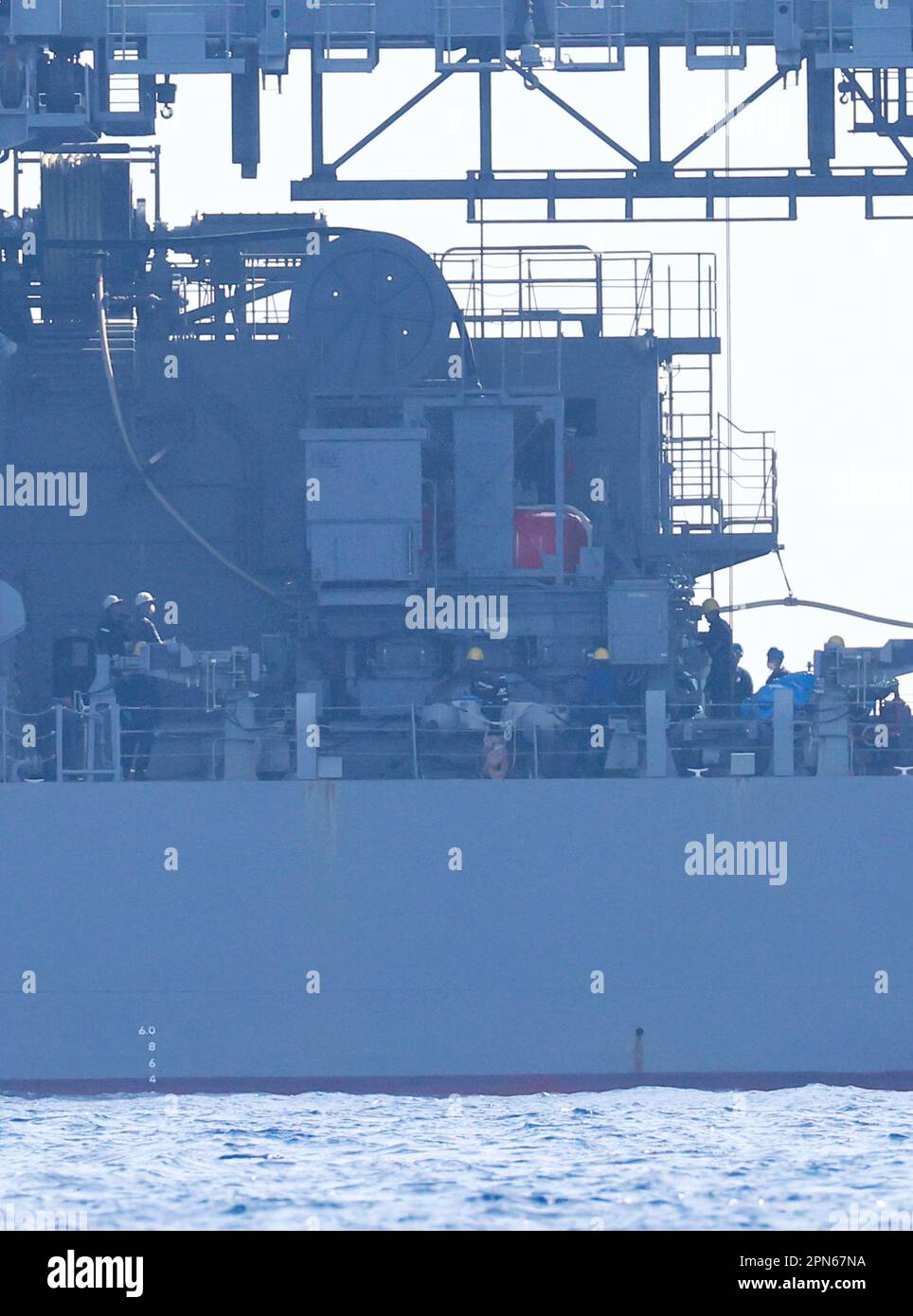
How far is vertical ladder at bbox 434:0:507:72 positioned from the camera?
2297cm

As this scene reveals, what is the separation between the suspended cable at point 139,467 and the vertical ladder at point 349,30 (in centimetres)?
277

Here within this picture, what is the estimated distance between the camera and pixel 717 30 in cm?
2316

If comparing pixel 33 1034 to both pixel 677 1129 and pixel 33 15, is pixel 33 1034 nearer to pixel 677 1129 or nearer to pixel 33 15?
pixel 677 1129

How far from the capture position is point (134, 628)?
22719mm

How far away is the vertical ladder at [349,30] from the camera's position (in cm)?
2303

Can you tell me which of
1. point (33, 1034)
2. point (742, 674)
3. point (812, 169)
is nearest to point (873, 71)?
point (812, 169)

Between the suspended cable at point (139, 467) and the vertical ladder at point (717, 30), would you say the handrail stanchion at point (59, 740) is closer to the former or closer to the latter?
the suspended cable at point (139, 467)
